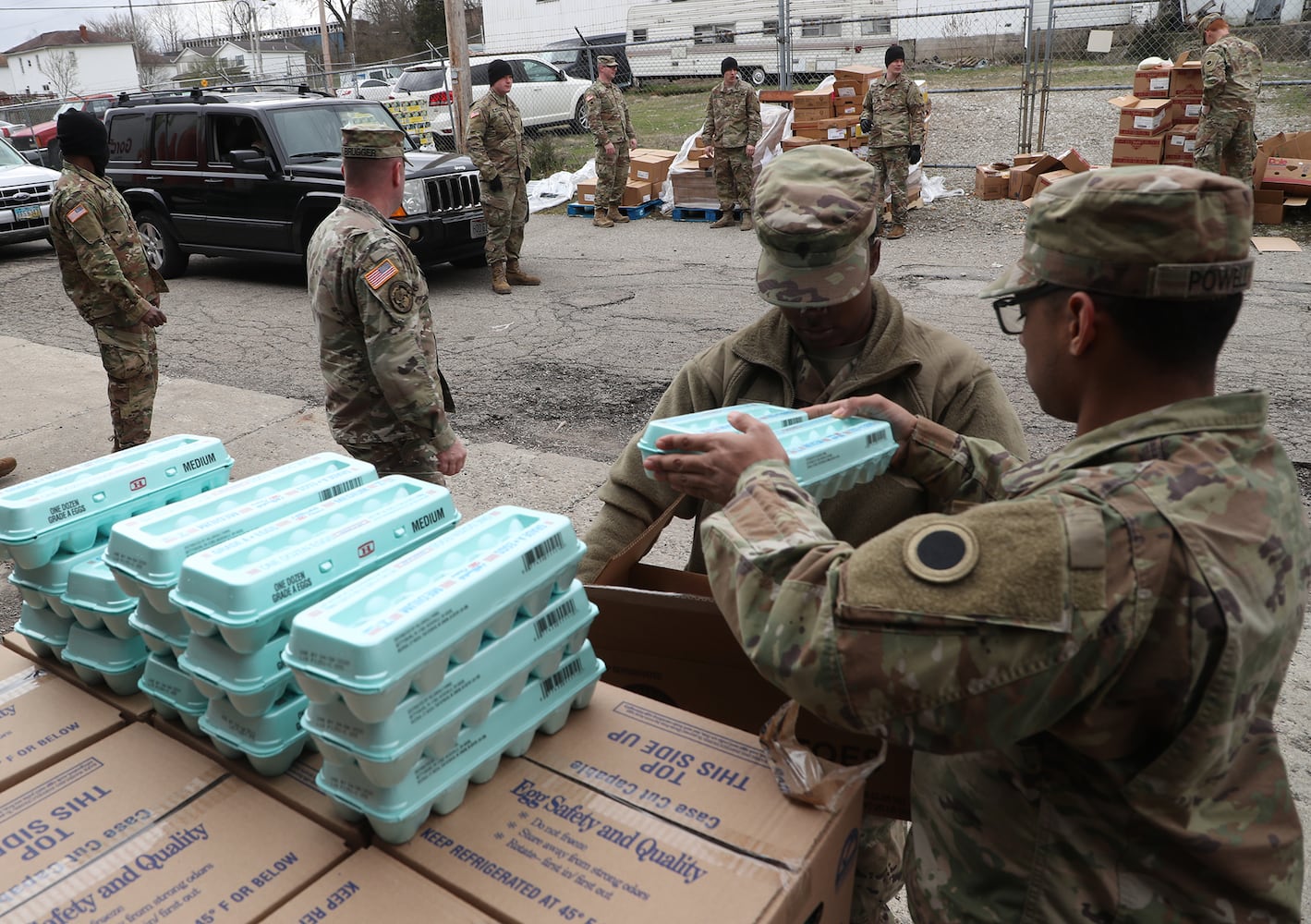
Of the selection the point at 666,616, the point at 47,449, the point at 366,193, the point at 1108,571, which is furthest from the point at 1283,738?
the point at 47,449

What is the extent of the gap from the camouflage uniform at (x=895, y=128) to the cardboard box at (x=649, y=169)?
127 inches

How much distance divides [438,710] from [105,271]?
17.4 feet

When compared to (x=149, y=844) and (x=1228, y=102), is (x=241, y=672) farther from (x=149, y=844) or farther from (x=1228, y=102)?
(x=1228, y=102)

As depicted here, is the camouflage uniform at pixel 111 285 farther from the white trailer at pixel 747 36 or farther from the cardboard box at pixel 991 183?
the white trailer at pixel 747 36

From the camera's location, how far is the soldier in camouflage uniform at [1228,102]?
10391 millimetres

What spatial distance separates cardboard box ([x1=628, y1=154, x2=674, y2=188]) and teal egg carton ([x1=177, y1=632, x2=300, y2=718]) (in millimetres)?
13021

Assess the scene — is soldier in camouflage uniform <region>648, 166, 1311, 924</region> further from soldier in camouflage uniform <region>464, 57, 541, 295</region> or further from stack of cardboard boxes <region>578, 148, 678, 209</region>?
stack of cardboard boxes <region>578, 148, 678, 209</region>

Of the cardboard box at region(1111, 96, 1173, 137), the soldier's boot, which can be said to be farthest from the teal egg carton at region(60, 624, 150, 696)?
the cardboard box at region(1111, 96, 1173, 137)

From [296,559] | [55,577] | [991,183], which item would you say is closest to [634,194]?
[991,183]

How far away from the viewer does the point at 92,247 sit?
5.66 metres

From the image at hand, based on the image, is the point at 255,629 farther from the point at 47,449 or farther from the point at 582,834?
the point at 47,449

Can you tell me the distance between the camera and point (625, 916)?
140 cm

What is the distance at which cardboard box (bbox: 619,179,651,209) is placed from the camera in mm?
13688

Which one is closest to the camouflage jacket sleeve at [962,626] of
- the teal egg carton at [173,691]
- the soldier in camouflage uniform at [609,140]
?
the teal egg carton at [173,691]
